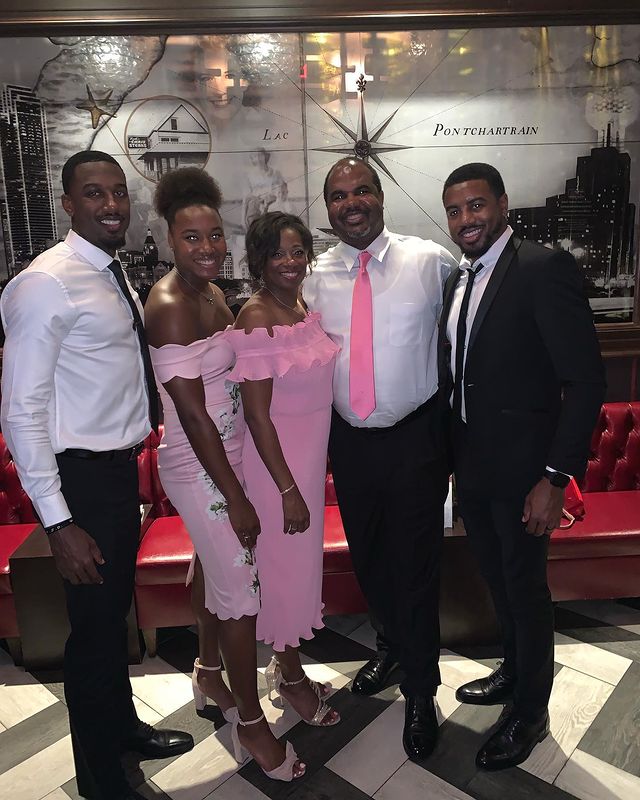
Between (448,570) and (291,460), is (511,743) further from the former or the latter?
(291,460)

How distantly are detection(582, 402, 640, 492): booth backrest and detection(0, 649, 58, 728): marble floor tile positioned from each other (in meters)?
2.84

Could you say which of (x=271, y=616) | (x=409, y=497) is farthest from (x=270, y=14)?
(x=271, y=616)

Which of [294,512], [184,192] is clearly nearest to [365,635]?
[294,512]

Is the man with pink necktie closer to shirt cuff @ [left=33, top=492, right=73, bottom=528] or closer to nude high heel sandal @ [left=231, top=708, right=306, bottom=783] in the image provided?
nude high heel sandal @ [left=231, top=708, right=306, bottom=783]

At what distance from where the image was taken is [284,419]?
197 cm

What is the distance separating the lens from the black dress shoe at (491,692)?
7.65 ft

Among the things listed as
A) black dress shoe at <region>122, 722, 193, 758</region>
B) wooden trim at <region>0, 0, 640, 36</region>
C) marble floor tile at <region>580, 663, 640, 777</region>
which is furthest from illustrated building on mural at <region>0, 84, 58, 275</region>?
marble floor tile at <region>580, 663, 640, 777</region>

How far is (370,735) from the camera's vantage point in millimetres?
2213

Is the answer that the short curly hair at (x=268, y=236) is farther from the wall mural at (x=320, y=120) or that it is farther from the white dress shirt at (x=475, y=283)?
the wall mural at (x=320, y=120)

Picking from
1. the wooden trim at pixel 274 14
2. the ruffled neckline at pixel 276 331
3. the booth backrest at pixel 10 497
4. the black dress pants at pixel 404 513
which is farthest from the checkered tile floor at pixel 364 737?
the wooden trim at pixel 274 14

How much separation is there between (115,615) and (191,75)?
2656 millimetres

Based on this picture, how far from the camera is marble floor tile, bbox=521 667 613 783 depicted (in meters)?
2.04

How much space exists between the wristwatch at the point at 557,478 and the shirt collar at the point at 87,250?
54.9 inches

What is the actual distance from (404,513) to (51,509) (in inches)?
44.6
